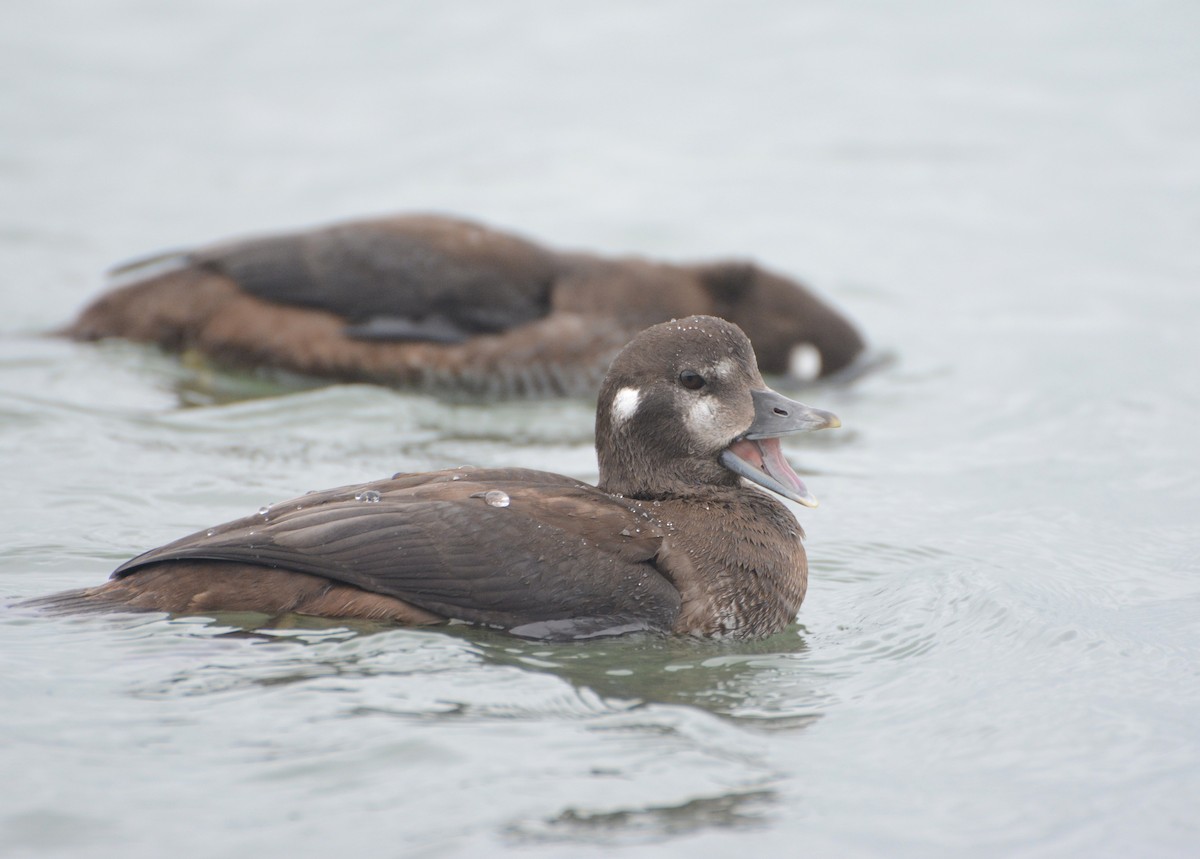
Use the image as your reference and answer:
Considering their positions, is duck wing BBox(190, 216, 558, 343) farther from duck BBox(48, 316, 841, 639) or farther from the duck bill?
the duck bill

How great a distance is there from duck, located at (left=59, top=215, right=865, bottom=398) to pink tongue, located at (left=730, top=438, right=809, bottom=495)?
3008 millimetres

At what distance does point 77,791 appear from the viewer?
4.00 meters

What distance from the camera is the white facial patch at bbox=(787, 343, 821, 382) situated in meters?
9.51

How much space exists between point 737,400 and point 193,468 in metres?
2.80

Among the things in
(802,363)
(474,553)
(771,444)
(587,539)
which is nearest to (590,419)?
(802,363)

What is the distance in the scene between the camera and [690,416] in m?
5.65

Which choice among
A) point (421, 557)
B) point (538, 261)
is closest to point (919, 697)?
point (421, 557)

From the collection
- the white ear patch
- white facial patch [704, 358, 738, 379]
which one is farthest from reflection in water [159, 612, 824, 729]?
white facial patch [704, 358, 738, 379]

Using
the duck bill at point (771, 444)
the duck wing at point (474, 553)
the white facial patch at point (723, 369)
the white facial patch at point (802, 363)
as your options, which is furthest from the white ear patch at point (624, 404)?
the white facial patch at point (802, 363)

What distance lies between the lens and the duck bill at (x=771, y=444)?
5.56 m

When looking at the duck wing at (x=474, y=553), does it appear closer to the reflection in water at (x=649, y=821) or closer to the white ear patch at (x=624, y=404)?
the white ear patch at (x=624, y=404)

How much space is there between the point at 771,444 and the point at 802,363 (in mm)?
3788

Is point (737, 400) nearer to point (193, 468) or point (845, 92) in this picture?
point (193, 468)

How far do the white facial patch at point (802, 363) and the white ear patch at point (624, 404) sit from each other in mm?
3982
